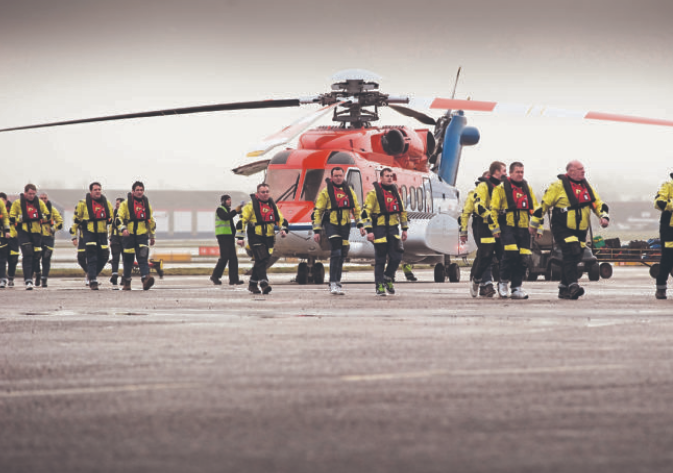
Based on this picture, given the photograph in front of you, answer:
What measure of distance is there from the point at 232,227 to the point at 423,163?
5.32m

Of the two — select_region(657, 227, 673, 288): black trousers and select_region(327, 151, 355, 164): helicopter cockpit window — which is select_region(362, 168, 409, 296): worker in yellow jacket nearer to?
select_region(657, 227, 673, 288): black trousers

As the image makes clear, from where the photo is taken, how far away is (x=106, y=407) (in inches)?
234

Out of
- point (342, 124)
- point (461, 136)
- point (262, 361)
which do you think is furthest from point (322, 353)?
point (461, 136)

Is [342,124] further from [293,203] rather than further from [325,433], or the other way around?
[325,433]

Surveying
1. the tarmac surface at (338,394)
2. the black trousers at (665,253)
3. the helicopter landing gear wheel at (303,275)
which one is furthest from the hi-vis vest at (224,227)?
the tarmac surface at (338,394)

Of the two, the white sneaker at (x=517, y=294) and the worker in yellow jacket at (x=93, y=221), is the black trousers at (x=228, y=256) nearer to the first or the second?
the worker in yellow jacket at (x=93, y=221)

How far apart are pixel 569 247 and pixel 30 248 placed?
437 inches

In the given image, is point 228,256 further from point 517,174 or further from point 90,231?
point 517,174

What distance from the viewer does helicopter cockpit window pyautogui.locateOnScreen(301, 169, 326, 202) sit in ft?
74.0

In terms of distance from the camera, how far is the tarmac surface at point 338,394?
4648mm

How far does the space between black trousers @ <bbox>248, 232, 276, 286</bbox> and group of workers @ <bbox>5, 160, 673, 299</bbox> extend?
16 millimetres

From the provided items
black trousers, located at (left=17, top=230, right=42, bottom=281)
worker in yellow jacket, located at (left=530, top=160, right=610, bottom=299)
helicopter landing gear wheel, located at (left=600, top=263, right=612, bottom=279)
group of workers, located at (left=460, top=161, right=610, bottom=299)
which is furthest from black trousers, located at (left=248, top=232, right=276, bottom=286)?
helicopter landing gear wheel, located at (left=600, top=263, right=612, bottom=279)

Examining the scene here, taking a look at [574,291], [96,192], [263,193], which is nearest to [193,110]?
[96,192]

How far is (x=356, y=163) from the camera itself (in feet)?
74.8
